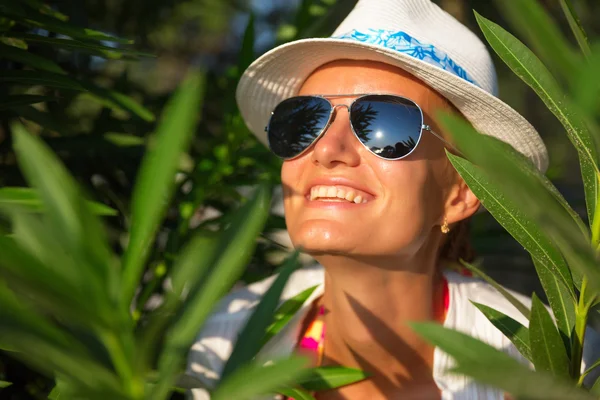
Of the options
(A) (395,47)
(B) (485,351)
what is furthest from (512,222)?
(A) (395,47)

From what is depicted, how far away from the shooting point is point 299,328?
157 cm

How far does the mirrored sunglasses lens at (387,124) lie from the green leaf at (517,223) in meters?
0.36

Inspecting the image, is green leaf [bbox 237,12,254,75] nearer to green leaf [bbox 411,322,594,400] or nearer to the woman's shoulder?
the woman's shoulder

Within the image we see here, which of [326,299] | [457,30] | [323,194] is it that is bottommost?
[326,299]

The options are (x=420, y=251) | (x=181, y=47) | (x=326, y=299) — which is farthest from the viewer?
(x=181, y=47)

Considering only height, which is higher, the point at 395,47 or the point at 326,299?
the point at 395,47

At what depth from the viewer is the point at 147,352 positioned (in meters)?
0.64

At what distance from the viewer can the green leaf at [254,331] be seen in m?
0.72

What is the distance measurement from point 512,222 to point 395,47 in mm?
490

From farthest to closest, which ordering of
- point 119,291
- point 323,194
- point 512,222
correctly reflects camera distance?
1. point 323,194
2. point 512,222
3. point 119,291

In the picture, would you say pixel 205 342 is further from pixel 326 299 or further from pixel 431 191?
pixel 431 191

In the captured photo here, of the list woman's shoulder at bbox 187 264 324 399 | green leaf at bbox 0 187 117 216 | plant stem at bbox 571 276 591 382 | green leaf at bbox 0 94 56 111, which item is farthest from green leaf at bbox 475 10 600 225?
green leaf at bbox 0 94 56 111

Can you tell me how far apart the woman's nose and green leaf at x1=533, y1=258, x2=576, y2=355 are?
0.42m

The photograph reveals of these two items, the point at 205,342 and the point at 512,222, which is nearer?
the point at 512,222
